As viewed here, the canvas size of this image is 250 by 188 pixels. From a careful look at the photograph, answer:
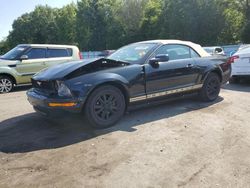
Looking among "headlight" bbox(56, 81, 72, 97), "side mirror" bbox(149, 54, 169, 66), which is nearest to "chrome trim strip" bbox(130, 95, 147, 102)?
"side mirror" bbox(149, 54, 169, 66)

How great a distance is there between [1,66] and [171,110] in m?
6.31

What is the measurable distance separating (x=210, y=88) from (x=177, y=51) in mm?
1340

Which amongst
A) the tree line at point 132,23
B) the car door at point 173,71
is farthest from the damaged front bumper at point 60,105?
the tree line at point 132,23

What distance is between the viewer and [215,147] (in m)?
4.45

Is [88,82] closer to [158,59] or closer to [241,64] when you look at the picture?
[158,59]

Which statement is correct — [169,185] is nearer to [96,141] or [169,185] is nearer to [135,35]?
[96,141]

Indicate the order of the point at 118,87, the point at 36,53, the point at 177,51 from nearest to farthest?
1. the point at 118,87
2. the point at 177,51
3. the point at 36,53

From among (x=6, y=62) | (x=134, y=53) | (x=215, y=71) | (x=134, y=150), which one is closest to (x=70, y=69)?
(x=134, y=53)

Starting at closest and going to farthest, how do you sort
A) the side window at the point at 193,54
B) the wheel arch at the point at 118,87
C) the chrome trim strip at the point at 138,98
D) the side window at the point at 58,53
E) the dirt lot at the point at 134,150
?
the dirt lot at the point at 134,150 → the wheel arch at the point at 118,87 → the chrome trim strip at the point at 138,98 → the side window at the point at 193,54 → the side window at the point at 58,53

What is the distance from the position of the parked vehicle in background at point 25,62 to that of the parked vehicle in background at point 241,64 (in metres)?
5.41

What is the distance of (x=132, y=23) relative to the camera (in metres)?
51.9

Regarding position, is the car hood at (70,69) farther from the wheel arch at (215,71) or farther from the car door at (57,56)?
the car door at (57,56)

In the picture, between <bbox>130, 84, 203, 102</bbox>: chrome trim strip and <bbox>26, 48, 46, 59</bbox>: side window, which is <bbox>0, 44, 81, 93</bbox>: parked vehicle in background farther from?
<bbox>130, 84, 203, 102</bbox>: chrome trim strip

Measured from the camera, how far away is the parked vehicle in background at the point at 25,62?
401 inches
